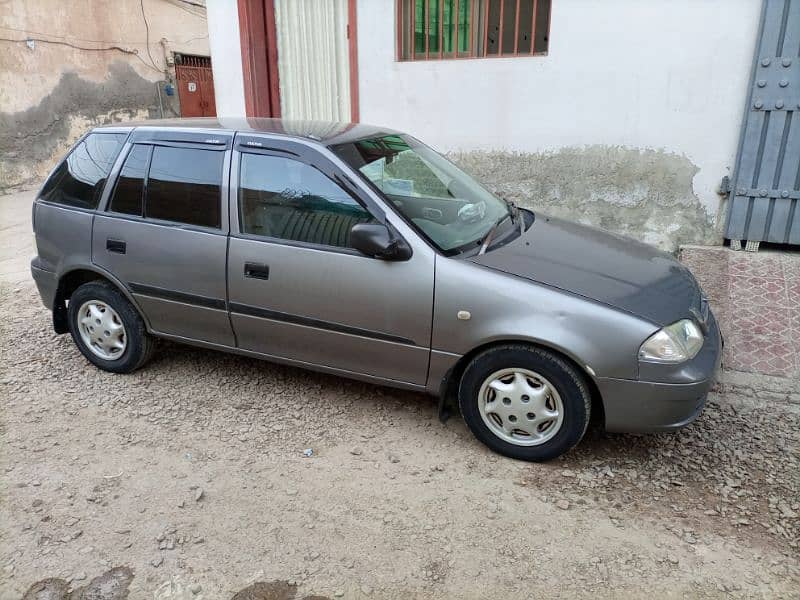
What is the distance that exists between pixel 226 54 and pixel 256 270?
16.4 ft

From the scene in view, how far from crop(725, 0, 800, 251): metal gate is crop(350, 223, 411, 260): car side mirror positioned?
13.7ft

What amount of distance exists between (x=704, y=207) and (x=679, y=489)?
12.5 feet

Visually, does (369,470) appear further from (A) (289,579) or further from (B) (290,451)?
(A) (289,579)

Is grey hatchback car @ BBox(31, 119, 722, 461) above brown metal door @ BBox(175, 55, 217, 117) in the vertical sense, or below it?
below

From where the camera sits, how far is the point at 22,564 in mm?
2625

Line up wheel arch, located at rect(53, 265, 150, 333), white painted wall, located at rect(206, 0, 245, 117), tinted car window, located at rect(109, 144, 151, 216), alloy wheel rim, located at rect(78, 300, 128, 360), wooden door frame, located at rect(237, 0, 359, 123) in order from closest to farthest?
tinted car window, located at rect(109, 144, 151, 216)
wheel arch, located at rect(53, 265, 150, 333)
alloy wheel rim, located at rect(78, 300, 128, 360)
wooden door frame, located at rect(237, 0, 359, 123)
white painted wall, located at rect(206, 0, 245, 117)

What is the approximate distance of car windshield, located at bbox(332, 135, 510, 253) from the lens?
343 centimetres

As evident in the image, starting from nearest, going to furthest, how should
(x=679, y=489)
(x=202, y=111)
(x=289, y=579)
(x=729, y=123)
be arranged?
1. (x=289, y=579)
2. (x=679, y=489)
3. (x=729, y=123)
4. (x=202, y=111)

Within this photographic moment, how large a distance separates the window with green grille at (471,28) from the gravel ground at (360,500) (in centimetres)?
416

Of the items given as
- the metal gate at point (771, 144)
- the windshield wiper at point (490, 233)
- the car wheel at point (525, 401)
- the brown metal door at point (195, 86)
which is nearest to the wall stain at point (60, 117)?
the brown metal door at point (195, 86)

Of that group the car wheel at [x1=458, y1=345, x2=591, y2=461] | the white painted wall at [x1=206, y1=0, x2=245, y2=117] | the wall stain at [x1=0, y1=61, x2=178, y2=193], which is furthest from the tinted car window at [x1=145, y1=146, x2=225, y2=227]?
the wall stain at [x1=0, y1=61, x2=178, y2=193]

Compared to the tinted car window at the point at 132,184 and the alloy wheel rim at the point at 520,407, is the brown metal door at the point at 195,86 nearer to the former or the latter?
the tinted car window at the point at 132,184

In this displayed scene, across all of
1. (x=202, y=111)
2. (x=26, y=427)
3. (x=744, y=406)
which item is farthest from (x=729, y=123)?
(x=202, y=111)

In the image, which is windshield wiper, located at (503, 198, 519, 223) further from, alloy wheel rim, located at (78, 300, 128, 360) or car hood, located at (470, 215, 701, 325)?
alloy wheel rim, located at (78, 300, 128, 360)
